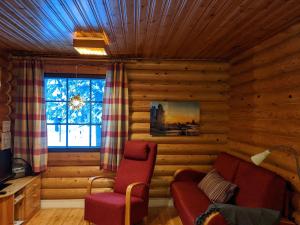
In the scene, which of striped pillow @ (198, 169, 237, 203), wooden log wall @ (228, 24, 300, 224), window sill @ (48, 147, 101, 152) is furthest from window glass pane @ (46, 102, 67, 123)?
wooden log wall @ (228, 24, 300, 224)

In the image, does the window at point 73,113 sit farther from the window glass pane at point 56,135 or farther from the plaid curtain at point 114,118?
the plaid curtain at point 114,118

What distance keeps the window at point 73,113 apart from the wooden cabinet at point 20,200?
0.76 meters

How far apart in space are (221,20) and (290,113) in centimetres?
116

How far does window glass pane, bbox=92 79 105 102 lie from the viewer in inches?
175

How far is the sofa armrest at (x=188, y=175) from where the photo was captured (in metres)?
4.07

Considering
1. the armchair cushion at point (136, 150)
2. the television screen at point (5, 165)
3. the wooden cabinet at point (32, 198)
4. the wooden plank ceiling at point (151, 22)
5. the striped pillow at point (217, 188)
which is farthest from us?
the armchair cushion at point (136, 150)

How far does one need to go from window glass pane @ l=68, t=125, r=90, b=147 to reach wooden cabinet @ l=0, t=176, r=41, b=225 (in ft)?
2.47

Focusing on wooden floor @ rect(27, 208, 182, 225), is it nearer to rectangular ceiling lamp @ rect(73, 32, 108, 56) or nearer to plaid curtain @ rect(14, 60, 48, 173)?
plaid curtain @ rect(14, 60, 48, 173)

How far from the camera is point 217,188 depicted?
10.5 feet

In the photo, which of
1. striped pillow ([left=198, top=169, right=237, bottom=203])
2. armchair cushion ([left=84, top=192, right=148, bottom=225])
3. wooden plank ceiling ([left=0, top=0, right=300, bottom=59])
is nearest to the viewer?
wooden plank ceiling ([left=0, top=0, right=300, bottom=59])

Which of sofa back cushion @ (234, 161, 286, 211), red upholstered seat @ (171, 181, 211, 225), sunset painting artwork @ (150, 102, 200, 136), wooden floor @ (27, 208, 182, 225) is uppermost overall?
sunset painting artwork @ (150, 102, 200, 136)

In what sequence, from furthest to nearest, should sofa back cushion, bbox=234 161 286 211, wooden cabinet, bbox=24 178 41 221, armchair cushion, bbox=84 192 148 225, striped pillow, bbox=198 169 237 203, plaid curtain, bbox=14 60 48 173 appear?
plaid curtain, bbox=14 60 48 173 → wooden cabinet, bbox=24 178 41 221 → armchair cushion, bbox=84 192 148 225 → striped pillow, bbox=198 169 237 203 → sofa back cushion, bbox=234 161 286 211

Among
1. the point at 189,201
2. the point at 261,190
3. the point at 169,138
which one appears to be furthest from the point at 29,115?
the point at 261,190

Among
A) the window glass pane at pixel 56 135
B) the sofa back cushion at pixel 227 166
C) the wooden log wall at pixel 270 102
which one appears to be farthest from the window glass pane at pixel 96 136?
the wooden log wall at pixel 270 102
